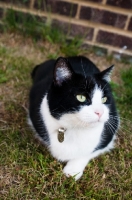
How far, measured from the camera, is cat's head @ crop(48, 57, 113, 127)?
121 cm

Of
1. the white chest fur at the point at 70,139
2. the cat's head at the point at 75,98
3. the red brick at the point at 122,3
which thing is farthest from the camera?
the red brick at the point at 122,3

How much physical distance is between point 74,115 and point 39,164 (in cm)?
36

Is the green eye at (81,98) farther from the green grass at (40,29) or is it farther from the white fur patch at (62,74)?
the green grass at (40,29)

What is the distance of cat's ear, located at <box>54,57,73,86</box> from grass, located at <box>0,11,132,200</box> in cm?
42

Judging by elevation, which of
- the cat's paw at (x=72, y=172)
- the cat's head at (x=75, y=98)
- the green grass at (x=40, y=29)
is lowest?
the cat's paw at (x=72, y=172)

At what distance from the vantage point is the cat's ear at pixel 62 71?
123 centimetres

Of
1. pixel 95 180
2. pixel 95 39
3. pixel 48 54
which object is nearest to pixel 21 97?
pixel 48 54

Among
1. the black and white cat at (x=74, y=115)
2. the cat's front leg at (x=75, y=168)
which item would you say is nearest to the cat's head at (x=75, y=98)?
the black and white cat at (x=74, y=115)

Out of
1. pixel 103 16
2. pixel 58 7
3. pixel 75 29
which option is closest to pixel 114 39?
pixel 103 16

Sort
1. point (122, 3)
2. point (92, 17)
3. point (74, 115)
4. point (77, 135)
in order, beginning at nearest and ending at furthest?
1. point (74, 115)
2. point (77, 135)
3. point (122, 3)
4. point (92, 17)

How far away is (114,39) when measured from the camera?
240cm

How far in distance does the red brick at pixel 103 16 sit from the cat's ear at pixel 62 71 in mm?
1217

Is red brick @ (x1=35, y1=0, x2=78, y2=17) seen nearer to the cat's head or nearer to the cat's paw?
the cat's head

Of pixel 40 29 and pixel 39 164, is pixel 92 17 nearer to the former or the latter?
pixel 40 29
